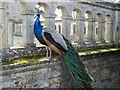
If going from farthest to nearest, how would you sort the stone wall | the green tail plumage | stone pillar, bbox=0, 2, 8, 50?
the green tail plumage < stone pillar, bbox=0, 2, 8, 50 < the stone wall

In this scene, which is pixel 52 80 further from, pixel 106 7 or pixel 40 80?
pixel 106 7

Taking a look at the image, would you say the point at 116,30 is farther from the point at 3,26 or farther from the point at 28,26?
the point at 3,26

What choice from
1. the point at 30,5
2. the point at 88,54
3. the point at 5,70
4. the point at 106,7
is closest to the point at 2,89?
the point at 5,70

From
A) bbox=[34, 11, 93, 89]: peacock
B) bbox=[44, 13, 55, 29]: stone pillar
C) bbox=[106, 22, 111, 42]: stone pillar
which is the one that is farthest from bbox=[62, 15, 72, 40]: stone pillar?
bbox=[106, 22, 111, 42]: stone pillar

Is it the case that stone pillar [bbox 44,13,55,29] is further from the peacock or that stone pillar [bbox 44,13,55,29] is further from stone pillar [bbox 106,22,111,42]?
stone pillar [bbox 106,22,111,42]

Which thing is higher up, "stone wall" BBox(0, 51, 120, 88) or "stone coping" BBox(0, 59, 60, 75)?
"stone coping" BBox(0, 59, 60, 75)

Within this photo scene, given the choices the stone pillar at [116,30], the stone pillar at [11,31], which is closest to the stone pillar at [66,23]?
the stone pillar at [116,30]

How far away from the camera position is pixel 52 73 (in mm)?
6621

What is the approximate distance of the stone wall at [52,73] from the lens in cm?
548

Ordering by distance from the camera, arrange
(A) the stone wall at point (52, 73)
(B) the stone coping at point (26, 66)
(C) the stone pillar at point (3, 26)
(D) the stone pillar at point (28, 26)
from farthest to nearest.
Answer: (D) the stone pillar at point (28, 26)
(C) the stone pillar at point (3, 26)
(A) the stone wall at point (52, 73)
(B) the stone coping at point (26, 66)

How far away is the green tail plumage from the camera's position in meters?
6.41

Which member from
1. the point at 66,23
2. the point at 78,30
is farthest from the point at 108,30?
the point at 66,23

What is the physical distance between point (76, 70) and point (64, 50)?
76 cm

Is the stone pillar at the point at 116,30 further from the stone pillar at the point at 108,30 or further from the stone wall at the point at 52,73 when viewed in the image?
the stone wall at the point at 52,73
